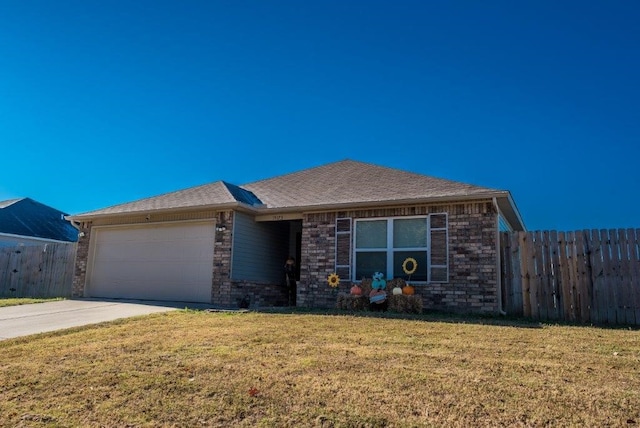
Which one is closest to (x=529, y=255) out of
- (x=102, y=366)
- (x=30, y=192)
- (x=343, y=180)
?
(x=343, y=180)

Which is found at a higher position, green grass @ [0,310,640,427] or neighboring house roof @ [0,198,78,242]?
neighboring house roof @ [0,198,78,242]

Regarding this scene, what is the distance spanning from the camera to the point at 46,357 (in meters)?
5.77

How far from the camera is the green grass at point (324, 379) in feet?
11.8

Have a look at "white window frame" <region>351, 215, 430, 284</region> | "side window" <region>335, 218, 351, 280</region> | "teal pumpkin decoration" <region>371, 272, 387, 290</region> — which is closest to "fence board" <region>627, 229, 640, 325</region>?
"white window frame" <region>351, 215, 430, 284</region>

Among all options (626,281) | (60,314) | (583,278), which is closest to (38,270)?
(60,314)

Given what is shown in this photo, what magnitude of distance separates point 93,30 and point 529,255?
40.9 feet

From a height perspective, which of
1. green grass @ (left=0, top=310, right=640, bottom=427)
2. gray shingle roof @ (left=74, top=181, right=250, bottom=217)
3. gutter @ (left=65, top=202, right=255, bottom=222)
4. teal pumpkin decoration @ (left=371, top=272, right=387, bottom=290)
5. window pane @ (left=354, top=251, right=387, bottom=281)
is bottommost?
green grass @ (left=0, top=310, right=640, bottom=427)

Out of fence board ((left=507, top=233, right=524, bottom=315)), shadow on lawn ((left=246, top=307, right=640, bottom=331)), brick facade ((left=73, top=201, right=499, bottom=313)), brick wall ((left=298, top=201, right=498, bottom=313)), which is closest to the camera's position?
shadow on lawn ((left=246, top=307, right=640, bottom=331))

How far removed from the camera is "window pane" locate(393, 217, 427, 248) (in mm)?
11344

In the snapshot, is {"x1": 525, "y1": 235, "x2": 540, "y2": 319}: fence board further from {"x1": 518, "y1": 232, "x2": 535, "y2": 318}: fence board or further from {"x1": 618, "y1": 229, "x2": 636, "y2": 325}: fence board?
{"x1": 618, "y1": 229, "x2": 636, "y2": 325}: fence board

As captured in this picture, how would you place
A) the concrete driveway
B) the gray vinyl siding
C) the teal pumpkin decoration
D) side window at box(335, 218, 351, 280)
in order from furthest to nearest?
the gray vinyl siding
side window at box(335, 218, 351, 280)
the teal pumpkin decoration
the concrete driveway

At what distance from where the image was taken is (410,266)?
11242mm

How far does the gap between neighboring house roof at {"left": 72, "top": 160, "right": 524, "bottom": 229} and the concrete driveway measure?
306cm

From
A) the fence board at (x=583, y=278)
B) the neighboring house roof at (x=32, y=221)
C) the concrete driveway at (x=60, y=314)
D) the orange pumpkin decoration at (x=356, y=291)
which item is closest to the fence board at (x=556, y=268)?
the fence board at (x=583, y=278)
